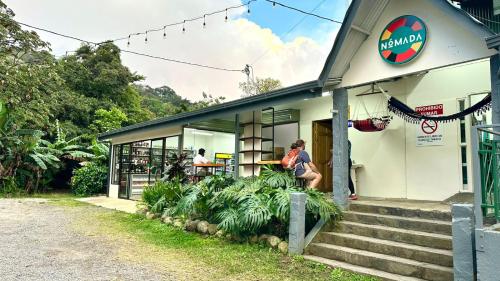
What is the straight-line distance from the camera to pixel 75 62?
25.2m

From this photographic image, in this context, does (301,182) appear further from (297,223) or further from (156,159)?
(156,159)

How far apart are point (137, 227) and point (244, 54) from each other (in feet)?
74.6

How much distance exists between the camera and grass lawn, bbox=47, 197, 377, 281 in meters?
4.87

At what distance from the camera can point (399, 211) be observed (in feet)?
18.8

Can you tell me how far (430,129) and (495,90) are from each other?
2974mm

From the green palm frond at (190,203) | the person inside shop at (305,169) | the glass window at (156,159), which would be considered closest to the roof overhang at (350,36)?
the person inside shop at (305,169)

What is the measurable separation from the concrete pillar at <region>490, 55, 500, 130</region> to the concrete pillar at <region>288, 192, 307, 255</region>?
286 cm

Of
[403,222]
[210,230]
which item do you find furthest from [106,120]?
[403,222]

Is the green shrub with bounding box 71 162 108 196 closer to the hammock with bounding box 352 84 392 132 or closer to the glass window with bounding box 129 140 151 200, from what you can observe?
the glass window with bounding box 129 140 151 200

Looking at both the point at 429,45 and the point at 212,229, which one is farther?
the point at 212,229

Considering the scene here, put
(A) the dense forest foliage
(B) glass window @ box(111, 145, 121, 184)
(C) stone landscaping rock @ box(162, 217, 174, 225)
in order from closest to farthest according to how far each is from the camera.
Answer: (C) stone landscaping rock @ box(162, 217, 174, 225) → (A) the dense forest foliage → (B) glass window @ box(111, 145, 121, 184)

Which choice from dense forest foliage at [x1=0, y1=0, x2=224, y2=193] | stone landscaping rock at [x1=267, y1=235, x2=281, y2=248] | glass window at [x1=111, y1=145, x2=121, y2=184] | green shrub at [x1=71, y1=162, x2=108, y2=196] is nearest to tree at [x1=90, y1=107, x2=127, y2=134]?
dense forest foliage at [x1=0, y1=0, x2=224, y2=193]

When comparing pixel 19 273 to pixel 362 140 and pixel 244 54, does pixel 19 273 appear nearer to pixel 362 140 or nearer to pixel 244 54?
pixel 362 140

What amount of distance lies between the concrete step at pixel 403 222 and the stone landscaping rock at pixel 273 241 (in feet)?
4.13
